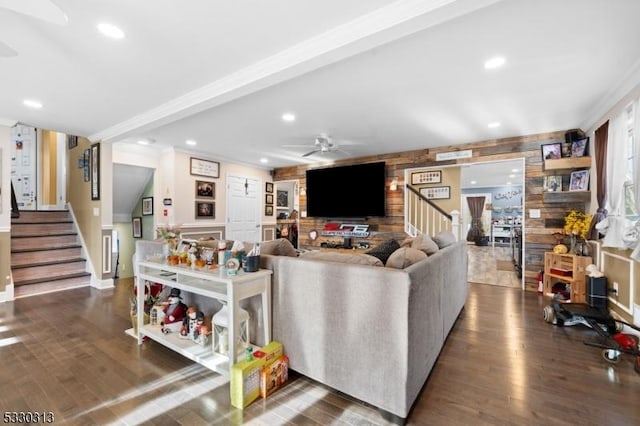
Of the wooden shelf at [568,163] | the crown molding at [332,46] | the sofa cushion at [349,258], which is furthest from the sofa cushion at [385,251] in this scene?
the wooden shelf at [568,163]

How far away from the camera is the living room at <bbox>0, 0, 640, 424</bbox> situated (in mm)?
1769

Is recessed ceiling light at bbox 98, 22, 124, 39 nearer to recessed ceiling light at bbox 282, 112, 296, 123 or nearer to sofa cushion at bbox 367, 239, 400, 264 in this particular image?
recessed ceiling light at bbox 282, 112, 296, 123

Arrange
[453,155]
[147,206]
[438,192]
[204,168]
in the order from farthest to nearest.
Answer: [438,192]
[204,168]
[147,206]
[453,155]

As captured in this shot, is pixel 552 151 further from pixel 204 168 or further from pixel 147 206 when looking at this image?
pixel 147 206

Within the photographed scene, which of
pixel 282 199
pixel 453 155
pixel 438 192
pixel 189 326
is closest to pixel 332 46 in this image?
pixel 189 326

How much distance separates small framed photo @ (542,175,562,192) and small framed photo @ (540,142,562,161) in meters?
0.29

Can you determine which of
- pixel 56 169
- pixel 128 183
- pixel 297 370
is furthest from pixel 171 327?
pixel 56 169

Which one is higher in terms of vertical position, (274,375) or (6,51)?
(6,51)

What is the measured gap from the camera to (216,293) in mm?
1942

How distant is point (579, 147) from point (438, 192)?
9.32 ft

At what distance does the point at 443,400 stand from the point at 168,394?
176cm

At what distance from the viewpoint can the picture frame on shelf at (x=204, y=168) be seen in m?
5.88

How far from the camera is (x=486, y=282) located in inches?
196

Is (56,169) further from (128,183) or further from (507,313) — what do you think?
(507,313)
